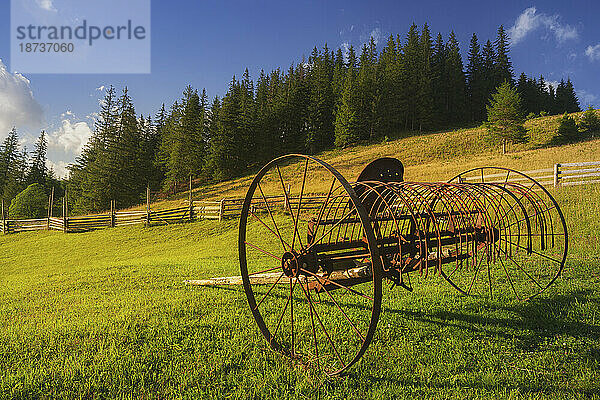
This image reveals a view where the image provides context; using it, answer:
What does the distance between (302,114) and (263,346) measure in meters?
58.9

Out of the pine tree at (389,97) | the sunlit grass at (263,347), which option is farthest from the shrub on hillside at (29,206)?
the pine tree at (389,97)

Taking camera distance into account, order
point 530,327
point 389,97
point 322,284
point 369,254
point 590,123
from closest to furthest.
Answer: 1. point 322,284
2. point 369,254
3. point 530,327
4. point 590,123
5. point 389,97

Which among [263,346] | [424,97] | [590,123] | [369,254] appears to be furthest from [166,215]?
[424,97]

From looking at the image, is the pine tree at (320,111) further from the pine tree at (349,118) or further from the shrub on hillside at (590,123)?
the shrub on hillside at (590,123)

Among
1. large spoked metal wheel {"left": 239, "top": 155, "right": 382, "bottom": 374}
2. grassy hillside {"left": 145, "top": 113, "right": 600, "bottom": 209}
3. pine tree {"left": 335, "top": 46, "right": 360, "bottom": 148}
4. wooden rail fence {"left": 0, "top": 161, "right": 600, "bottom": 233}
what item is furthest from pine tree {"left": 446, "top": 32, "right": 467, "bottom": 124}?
large spoked metal wheel {"left": 239, "top": 155, "right": 382, "bottom": 374}

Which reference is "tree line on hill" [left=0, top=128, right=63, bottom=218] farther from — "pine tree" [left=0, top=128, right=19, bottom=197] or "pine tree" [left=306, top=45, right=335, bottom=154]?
"pine tree" [left=306, top=45, right=335, bottom=154]

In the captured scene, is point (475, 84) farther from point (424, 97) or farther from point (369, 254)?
point (369, 254)

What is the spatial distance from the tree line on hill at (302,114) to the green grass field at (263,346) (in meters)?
40.0

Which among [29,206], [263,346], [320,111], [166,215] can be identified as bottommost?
[263,346]

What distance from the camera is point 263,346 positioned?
13.2 ft

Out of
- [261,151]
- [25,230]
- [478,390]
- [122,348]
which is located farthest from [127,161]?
[478,390]

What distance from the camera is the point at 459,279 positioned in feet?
22.8

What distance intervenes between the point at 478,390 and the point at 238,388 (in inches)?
94.8

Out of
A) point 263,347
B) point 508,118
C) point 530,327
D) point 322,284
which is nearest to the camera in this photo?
point 322,284
